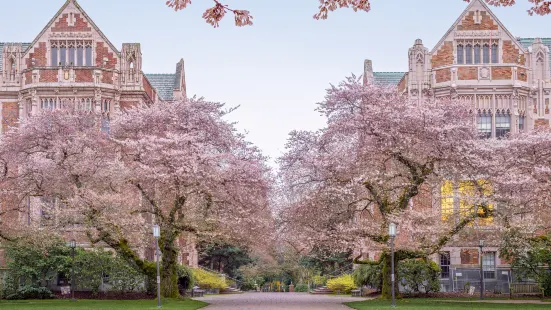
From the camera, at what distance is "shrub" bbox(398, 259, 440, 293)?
4069cm

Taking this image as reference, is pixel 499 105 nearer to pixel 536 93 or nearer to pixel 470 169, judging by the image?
pixel 536 93

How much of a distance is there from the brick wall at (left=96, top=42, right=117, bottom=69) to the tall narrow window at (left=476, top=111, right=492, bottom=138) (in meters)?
20.5

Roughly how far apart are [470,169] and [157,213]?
13429mm

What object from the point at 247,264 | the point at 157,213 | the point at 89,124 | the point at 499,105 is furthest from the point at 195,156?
the point at 247,264

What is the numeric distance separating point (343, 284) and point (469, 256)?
7.84 metres

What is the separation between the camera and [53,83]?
4644 centimetres

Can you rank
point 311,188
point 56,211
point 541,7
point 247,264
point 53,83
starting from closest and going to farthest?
point 541,7
point 56,211
point 311,188
point 53,83
point 247,264

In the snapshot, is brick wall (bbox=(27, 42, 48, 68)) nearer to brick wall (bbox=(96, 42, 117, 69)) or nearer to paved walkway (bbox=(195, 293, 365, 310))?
brick wall (bbox=(96, 42, 117, 69))

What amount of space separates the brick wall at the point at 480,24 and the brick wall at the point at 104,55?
1936 cm

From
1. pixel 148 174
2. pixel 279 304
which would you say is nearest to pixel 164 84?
pixel 148 174

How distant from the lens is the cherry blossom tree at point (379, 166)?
34.4 m

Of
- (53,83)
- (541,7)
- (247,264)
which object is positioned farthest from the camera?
(247,264)

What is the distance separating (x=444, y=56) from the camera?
4744cm

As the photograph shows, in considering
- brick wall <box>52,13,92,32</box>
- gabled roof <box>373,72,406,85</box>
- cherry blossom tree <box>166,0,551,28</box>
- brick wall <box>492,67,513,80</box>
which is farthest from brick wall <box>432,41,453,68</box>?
cherry blossom tree <box>166,0,551,28</box>
